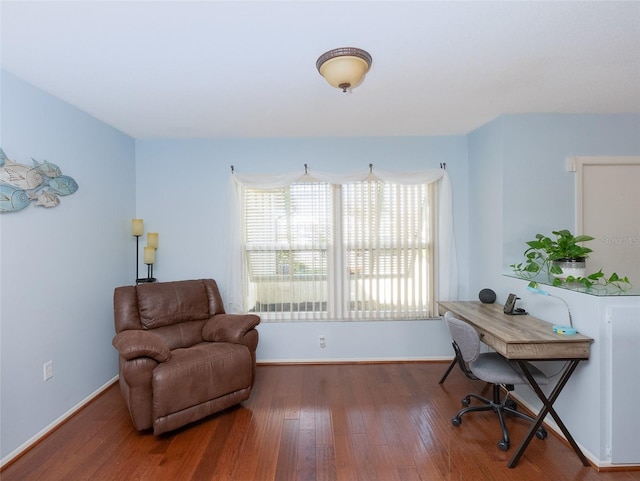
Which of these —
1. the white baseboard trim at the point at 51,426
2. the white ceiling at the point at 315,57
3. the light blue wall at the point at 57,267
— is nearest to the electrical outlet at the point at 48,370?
the light blue wall at the point at 57,267

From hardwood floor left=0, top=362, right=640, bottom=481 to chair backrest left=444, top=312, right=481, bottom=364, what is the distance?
22.2 inches

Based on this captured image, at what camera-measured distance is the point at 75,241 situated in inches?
97.4

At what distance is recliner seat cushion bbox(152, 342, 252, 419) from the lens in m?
2.08

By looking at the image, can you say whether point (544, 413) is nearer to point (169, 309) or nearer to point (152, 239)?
point (169, 309)

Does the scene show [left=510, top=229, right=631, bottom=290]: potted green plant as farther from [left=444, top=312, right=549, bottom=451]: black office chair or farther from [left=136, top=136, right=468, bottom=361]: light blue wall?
[left=136, top=136, right=468, bottom=361]: light blue wall

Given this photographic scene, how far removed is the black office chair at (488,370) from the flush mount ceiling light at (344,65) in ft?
5.72

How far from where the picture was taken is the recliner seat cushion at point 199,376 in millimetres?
2082

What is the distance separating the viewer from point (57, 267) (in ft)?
7.52

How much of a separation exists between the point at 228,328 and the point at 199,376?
503mm

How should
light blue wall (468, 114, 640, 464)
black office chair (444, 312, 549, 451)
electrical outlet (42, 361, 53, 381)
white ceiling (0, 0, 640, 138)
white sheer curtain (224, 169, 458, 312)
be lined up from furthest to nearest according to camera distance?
white sheer curtain (224, 169, 458, 312) → light blue wall (468, 114, 640, 464) → electrical outlet (42, 361, 53, 381) → black office chair (444, 312, 549, 451) → white ceiling (0, 0, 640, 138)

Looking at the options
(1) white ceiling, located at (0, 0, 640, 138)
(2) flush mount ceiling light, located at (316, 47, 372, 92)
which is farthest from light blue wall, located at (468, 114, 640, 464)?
(2) flush mount ceiling light, located at (316, 47, 372, 92)

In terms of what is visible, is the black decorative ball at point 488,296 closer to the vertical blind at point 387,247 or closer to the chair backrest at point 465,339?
the vertical blind at point 387,247

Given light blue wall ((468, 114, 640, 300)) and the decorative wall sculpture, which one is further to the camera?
light blue wall ((468, 114, 640, 300))

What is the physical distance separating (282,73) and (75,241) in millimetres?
2126
